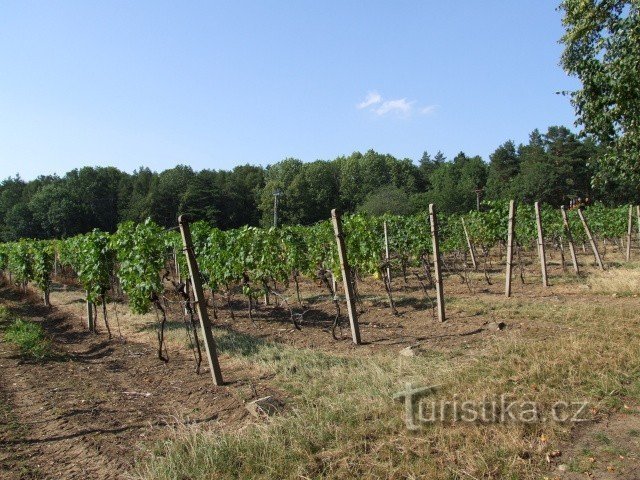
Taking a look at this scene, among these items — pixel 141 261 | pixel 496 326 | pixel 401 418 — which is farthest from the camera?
pixel 141 261

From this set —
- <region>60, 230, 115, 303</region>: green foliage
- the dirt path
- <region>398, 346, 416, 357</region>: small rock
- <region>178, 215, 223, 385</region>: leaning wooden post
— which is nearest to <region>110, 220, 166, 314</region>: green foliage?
the dirt path

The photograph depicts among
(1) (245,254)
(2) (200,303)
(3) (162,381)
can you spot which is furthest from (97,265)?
(2) (200,303)

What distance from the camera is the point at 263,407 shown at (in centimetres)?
456

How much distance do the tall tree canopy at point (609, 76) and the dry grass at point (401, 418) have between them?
361 centimetres

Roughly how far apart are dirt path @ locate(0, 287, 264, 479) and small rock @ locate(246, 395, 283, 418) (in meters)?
0.17

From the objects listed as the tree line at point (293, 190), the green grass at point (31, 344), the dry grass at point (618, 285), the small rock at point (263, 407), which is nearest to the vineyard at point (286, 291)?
the small rock at point (263, 407)

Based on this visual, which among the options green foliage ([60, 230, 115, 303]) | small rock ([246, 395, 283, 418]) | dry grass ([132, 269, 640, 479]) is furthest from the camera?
green foliage ([60, 230, 115, 303])

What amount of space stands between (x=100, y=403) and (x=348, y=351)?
3.45 metres

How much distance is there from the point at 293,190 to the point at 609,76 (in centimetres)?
6078

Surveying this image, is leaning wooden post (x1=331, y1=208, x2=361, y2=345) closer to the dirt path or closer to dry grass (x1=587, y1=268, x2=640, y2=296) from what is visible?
the dirt path

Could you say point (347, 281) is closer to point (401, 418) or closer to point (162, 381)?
point (162, 381)

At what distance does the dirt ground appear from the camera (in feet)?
12.7

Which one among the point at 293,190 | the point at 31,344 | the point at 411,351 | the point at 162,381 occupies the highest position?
the point at 293,190

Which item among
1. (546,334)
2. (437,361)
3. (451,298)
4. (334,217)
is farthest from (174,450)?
(451,298)
